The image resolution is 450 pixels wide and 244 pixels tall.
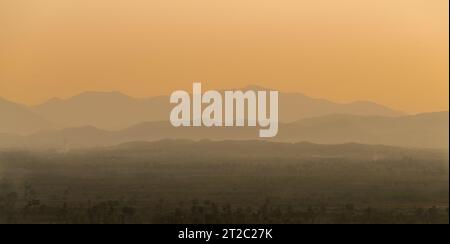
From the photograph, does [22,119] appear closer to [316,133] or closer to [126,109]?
[126,109]

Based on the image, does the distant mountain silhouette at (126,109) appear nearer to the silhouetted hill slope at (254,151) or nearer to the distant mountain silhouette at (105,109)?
the distant mountain silhouette at (105,109)

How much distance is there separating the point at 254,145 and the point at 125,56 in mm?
1073

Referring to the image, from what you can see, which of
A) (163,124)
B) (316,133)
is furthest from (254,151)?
(163,124)

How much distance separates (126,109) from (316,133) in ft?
4.28

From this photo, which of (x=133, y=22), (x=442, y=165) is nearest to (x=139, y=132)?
(x=133, y=22)

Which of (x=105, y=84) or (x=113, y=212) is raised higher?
(x=105, y=84)

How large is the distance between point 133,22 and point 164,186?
114 cm

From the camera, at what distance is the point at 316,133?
516cm

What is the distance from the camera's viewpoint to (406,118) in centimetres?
518

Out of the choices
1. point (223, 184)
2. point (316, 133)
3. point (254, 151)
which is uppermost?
point (316, 133)

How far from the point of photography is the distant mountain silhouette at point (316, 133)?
16.9ft

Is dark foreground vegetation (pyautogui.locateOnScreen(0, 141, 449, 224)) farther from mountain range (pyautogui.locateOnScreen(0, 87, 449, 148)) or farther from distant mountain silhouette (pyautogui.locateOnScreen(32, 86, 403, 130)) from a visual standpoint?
distant mountain silhouette (pyautogui.locateOnScreen(32, 86, 403, 130))
